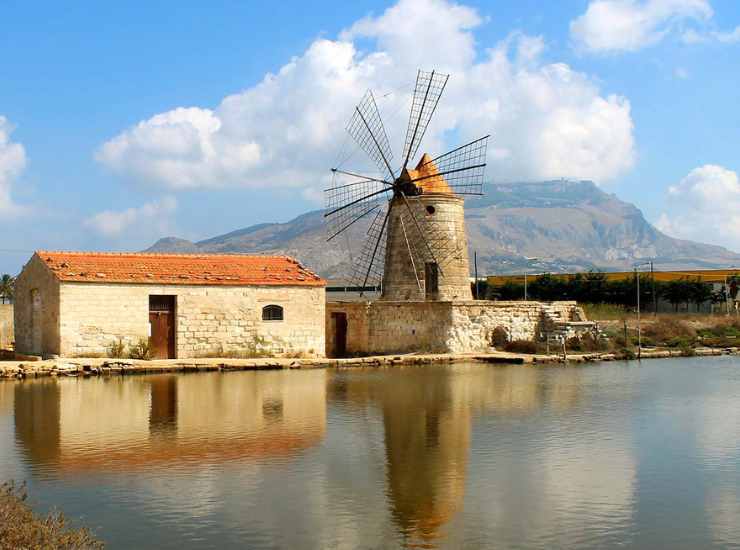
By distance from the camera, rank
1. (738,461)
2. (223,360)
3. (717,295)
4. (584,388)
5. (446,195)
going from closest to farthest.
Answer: (738,461)
(584,388)
(223,360)
(446,195)
(717,295)

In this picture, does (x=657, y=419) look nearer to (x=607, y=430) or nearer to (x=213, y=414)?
(x=607, y=430)

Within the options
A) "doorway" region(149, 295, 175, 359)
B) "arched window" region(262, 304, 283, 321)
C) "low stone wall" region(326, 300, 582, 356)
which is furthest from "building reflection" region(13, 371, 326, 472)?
"low stone wall" region(326, 300, 582, 356)

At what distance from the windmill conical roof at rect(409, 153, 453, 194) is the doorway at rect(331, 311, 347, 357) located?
13.5 feet

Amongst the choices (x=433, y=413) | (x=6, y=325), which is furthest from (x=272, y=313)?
(x=433, y=413)

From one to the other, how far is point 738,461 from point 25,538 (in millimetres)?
7053

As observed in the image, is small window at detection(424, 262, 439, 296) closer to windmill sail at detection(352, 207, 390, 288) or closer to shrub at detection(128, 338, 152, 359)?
windmill sail at detection(352, 207, 390, 288)

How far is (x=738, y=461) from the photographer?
31.0ft

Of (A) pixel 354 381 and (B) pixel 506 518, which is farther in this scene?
(A) pixel 354 381

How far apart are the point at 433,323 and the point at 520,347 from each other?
7.68 ft

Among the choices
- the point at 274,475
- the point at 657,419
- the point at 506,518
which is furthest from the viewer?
the point at 657,419

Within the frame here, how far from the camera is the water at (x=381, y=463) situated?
699 cm

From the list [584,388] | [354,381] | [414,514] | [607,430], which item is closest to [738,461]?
[607,430]

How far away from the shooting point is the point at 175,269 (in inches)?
811

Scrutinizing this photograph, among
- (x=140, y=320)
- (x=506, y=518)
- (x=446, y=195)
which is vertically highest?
(x=446, y=195)
